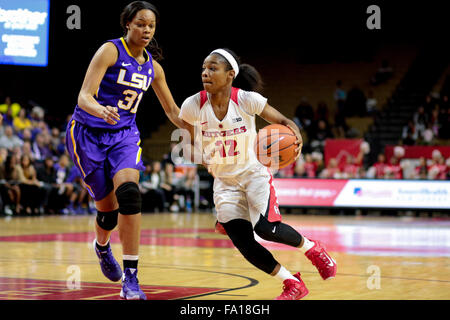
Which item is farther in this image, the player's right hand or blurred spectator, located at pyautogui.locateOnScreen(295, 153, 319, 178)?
blurred spectator, located at pyautogui.locateOnScreen(295, 153, 319, 178)

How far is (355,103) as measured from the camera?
2142cm

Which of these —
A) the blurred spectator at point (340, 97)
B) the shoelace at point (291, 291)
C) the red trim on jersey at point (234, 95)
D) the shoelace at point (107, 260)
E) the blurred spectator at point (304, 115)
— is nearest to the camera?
the shoelace at point (291, 291)

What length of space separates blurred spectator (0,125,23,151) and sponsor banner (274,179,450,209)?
6169 millimetres

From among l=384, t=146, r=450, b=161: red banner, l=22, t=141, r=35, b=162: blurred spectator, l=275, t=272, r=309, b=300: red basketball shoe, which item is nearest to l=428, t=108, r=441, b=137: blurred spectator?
l=384, t=146, r=450, b=161: red banner

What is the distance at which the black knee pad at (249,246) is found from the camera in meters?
4.84

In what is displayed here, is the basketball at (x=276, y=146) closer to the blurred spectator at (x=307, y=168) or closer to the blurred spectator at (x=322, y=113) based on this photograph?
the blurred spectator at (x=307, y=168)

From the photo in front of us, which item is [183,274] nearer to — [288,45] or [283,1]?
[283,1]

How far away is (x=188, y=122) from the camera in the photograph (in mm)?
5258

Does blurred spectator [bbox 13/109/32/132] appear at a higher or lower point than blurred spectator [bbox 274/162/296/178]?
higher

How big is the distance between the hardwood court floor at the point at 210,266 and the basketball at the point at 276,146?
3.05 feet

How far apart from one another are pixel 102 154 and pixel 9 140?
10.7 meters

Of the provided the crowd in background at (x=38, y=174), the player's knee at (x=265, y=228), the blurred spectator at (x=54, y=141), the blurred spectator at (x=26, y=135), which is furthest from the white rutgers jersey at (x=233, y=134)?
the blurred spectator at (x=54, y=141)

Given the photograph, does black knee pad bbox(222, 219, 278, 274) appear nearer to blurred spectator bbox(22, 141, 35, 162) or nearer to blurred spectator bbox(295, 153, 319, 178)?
blurred spectator bbox(22, 141, 35, 162)

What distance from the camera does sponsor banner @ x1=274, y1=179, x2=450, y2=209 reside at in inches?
642
